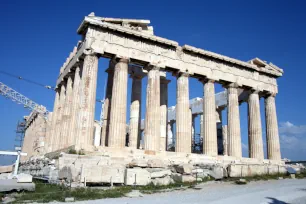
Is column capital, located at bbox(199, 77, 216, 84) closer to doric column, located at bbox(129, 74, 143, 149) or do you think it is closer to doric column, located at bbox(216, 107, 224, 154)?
doric column, located at bbox(129, 74, 143, 149)

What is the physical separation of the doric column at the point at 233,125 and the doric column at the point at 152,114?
797cm

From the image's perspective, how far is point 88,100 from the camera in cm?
2139

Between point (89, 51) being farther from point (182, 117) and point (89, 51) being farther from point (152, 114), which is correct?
point (182, 117)

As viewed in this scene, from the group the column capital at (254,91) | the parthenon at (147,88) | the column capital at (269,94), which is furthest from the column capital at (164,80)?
the column capital at (269,94)

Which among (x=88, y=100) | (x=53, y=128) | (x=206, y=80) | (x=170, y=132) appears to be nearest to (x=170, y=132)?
(x=170, y=132)

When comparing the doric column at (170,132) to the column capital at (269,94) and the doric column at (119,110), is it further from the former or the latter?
the doric column at (119,110)

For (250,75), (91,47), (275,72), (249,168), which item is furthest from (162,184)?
(275,72)

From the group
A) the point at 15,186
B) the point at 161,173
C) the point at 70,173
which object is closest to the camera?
the point at 15,186

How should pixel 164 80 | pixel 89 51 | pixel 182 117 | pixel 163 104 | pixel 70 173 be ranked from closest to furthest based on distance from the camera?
pixel 70 173 < pixel 89 51 < pixel 182 117 < pixel 163 104 < pixel 164 80

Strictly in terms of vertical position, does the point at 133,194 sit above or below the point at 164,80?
below

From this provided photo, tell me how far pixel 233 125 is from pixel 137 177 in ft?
51.0

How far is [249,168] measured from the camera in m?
18.1

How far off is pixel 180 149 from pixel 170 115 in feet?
60.0

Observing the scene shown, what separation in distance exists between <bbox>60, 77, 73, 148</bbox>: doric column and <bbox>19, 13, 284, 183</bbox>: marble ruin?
8 centimetres
